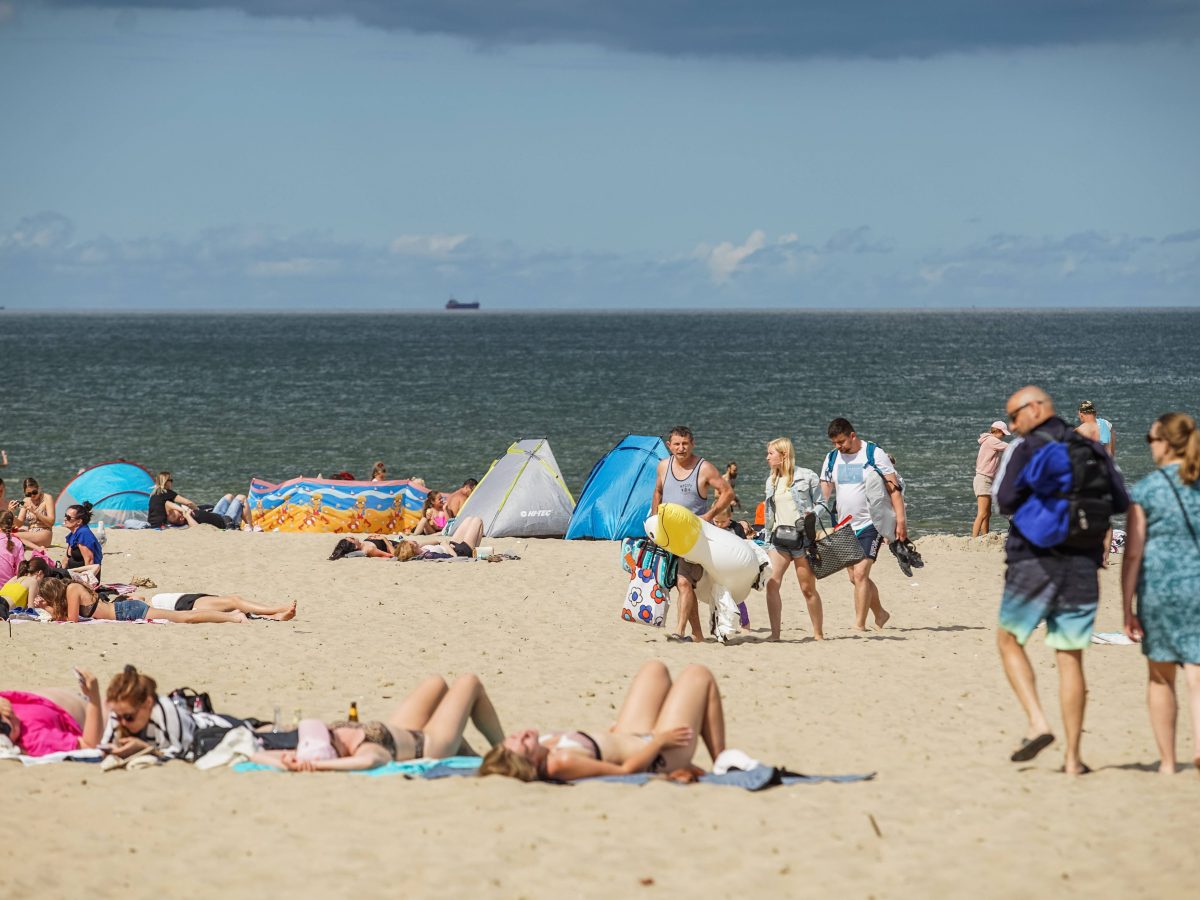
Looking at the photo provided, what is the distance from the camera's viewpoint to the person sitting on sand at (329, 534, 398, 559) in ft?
52.5

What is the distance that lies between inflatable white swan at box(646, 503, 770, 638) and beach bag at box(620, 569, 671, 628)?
752 millimetres

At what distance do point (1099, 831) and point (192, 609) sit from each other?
8.22 m

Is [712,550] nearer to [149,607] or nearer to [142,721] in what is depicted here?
[142,721]

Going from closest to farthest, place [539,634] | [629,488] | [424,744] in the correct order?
[424,744] → [539,634] → [629,488]

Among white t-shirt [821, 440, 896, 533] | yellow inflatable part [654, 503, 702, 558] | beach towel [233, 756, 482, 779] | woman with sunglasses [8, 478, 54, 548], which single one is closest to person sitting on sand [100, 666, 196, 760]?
beach towel [233, 756, 482, 779]

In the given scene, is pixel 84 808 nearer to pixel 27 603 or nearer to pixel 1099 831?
pixel 1099 831

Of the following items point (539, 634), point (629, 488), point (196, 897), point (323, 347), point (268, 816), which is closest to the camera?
point (196, 897)

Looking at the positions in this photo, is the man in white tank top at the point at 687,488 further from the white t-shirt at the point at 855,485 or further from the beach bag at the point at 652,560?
the white t-shirt at the point at 855,485

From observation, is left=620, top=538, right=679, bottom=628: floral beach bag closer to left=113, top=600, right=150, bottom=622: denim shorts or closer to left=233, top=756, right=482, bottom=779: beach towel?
left=113, top=600, right=150, bottom=622: denim shorts

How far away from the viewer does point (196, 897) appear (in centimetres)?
552

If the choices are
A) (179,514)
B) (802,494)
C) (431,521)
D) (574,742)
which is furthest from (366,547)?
(574,742)

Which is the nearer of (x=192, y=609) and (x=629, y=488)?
(x=192, y=609)

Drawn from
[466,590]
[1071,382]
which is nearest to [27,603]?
[466,590]

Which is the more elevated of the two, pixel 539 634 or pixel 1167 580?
pixel 1167 580
